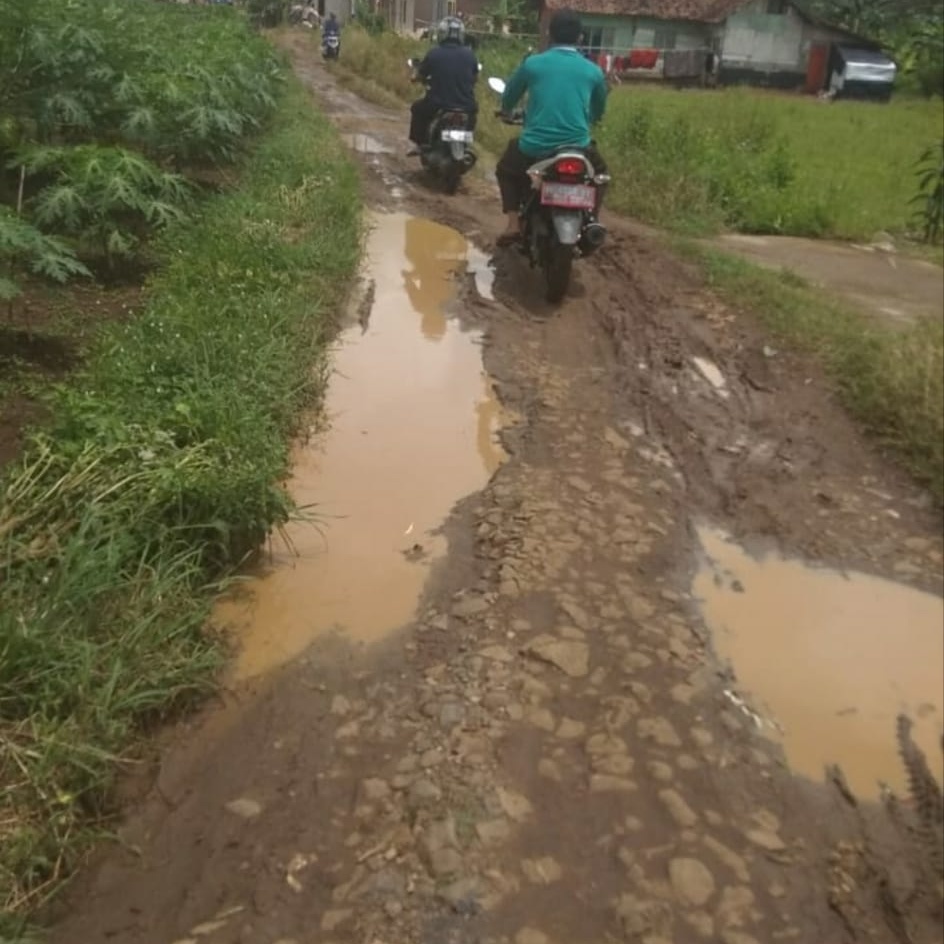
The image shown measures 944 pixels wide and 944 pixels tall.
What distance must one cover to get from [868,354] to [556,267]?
213cm

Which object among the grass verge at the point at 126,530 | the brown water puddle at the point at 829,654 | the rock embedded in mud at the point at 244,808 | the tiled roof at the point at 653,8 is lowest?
the rock embedded in mud at the point at 244,808

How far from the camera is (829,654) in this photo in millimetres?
3895

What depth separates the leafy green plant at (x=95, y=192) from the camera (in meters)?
5.85

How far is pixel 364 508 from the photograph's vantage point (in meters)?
4.63

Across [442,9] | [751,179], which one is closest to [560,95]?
[751,179]

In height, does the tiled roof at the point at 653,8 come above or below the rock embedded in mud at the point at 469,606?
above

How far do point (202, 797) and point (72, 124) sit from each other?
5134 millimetres

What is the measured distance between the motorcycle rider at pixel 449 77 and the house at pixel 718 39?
23.7 m

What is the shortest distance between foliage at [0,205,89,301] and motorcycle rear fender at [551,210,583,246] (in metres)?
3.02

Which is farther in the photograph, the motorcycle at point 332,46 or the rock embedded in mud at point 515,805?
the motorcycle at point 332,46

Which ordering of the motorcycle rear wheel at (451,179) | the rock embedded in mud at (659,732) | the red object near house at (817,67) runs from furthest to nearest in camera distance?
the red object near house at (817,67) → the motorcycle rear wheel at (451,179) → the rock embedded in mud at (659,732)

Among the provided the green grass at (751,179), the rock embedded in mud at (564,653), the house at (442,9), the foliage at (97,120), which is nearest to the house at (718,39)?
the house at (442,9)

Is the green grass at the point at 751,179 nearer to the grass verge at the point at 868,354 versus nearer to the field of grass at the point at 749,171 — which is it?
the field of grass at the point at 749,171

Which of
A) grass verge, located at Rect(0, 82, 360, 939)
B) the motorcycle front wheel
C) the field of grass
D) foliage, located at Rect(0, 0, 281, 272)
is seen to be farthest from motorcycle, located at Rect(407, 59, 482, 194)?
grass verge, located at Rect(0, 82, 360, 939)
